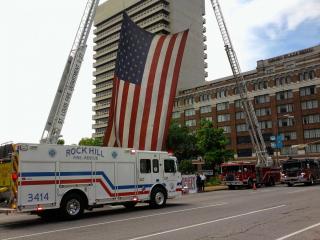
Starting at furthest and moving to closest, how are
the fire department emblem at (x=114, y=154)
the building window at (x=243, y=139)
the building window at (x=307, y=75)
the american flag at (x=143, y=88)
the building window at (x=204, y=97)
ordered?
the building window at (x=204, y=97) → the building window at (x=243, y=139) → the building window at (x=307, y=75) → the american flag at (x=143, y=88) → the fire department emblem at (x=114, y=154)

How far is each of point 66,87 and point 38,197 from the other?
1585cm

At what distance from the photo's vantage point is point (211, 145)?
2509 inches

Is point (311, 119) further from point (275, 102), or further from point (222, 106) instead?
point (222, 106)

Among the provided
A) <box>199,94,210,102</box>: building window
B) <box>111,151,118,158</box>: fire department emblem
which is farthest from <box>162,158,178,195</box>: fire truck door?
<box>199,94,210,102</box>: building window

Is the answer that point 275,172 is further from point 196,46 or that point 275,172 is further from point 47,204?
point 196,46

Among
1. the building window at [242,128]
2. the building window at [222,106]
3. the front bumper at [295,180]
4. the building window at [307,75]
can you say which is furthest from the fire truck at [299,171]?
the building window at [222,106]

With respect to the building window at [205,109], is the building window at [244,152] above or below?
below

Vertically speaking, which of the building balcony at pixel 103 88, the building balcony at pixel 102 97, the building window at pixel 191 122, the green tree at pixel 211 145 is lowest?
the green tree at pixel 211 145

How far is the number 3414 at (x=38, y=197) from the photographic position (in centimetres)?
1580

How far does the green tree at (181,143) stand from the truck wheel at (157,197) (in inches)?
1610

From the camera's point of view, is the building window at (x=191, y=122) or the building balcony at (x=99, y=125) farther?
the building balcony at (x=99, y=125)

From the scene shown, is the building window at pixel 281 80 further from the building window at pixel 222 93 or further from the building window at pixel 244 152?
the building window at pixel 244 152

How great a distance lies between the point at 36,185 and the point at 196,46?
413 feet

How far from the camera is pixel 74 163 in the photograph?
57.0 feet
